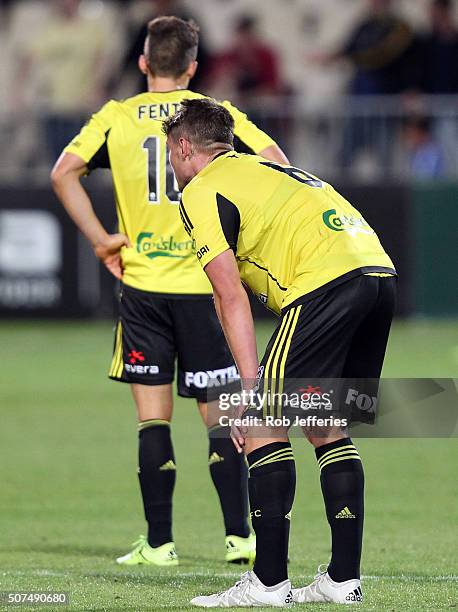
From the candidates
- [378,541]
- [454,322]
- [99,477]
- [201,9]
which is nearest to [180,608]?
[378,541]

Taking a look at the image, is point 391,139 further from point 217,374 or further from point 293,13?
point 217,374

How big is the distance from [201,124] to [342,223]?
683 mm

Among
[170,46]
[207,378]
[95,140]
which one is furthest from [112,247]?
[170,46]

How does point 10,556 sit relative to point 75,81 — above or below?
below

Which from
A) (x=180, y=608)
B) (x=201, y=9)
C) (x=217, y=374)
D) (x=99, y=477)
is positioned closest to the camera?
(x=180, y=608)

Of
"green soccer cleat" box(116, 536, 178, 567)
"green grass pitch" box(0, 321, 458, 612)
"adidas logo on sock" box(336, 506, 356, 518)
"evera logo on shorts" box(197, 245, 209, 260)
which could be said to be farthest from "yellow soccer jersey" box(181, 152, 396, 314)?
"green soccer cleat" box(116, 536, 178, 567)

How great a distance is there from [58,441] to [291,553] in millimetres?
4029

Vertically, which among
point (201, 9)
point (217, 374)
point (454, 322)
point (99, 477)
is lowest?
point (454, 322)

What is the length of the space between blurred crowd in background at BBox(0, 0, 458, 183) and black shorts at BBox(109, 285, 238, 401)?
10.6 m

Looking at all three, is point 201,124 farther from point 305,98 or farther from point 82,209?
point 305,98

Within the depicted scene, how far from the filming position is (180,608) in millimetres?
5715

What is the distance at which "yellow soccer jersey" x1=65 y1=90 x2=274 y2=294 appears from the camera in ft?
24.2

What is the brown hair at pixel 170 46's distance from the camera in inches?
289

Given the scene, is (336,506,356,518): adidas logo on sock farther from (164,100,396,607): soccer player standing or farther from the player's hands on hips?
the player's hands on hips
